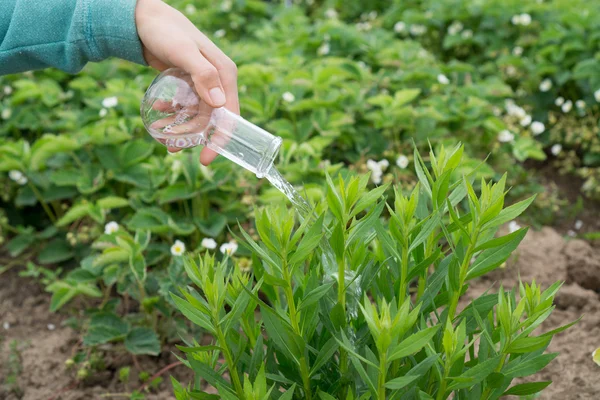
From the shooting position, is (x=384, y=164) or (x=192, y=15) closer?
(x=384, y=164)

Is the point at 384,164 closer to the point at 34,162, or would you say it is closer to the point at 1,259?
the point at 34,162

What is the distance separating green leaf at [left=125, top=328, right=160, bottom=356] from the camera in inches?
88.5

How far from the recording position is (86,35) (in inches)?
63.6

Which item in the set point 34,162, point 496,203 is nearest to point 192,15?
point 34,162

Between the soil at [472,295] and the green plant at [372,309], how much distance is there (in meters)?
0.55

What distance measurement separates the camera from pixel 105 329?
2.29 meters

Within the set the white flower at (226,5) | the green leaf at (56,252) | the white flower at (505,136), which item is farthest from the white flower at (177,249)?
the white flower at (226,5)

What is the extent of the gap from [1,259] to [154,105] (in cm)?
179

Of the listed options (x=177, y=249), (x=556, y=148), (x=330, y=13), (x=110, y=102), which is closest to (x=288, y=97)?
(x=110, y=102)

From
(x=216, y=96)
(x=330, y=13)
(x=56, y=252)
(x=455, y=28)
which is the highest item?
(x=216, y=96)

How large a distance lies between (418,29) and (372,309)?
3.71m

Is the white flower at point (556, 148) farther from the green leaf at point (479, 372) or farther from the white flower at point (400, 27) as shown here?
the green leaf at point (479, 372)

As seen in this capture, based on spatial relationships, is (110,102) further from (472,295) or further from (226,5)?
(226,5)

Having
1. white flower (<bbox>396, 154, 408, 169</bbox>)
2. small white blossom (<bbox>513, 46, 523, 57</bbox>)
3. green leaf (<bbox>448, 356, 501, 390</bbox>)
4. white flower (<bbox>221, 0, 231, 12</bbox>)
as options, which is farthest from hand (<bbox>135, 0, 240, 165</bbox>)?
white flower (<bbox>221, 0, 231, 12</bbox>)
